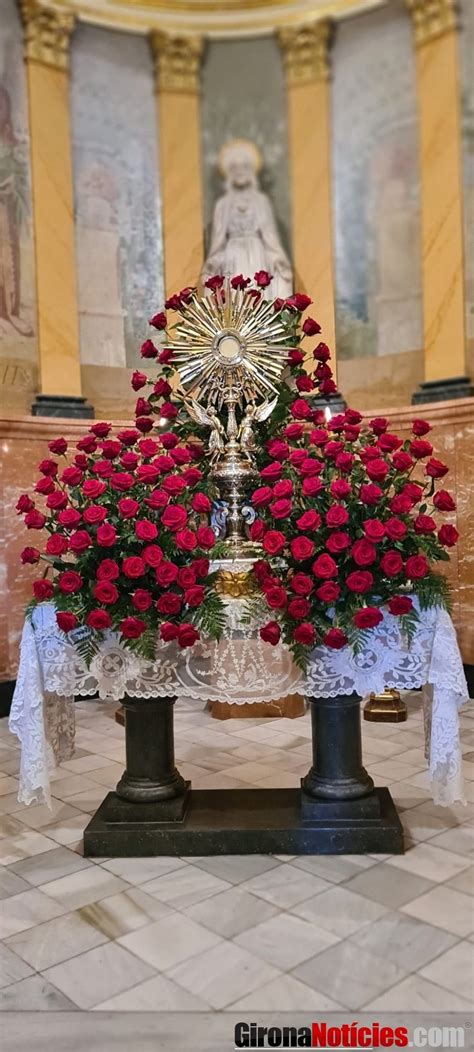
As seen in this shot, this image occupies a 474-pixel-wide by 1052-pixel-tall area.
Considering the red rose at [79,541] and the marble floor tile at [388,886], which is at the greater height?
the red rose at [79,541]

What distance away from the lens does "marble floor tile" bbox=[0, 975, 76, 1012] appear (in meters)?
2.89

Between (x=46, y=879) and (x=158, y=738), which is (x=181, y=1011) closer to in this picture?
(x=46, y=879)

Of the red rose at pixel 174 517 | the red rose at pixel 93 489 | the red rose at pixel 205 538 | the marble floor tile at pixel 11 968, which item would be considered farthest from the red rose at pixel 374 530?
the marble floor tile at pixel 11 968

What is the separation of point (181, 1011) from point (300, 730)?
358 cm

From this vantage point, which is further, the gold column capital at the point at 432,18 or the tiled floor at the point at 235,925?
the gold column capital at the point at 432,18

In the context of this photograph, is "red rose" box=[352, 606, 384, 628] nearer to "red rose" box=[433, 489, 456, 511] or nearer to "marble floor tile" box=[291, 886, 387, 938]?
"red rose" box=[433, 489, 456, 511]

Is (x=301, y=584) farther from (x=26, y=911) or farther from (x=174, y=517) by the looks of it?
(x=26, y=911)

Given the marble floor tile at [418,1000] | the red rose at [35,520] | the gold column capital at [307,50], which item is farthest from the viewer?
the gold column capital at [307,50]

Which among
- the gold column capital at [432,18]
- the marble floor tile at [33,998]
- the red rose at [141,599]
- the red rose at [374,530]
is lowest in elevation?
the marble floor tile at [33,998]

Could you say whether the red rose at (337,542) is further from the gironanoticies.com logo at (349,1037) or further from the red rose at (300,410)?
the gironanoticies.com logo at (349,1037)

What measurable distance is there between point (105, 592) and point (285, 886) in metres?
1.42

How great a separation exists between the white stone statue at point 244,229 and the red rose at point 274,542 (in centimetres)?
522

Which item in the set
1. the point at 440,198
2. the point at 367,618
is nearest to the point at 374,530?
the point at 367,618

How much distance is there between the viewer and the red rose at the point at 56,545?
3.95m
